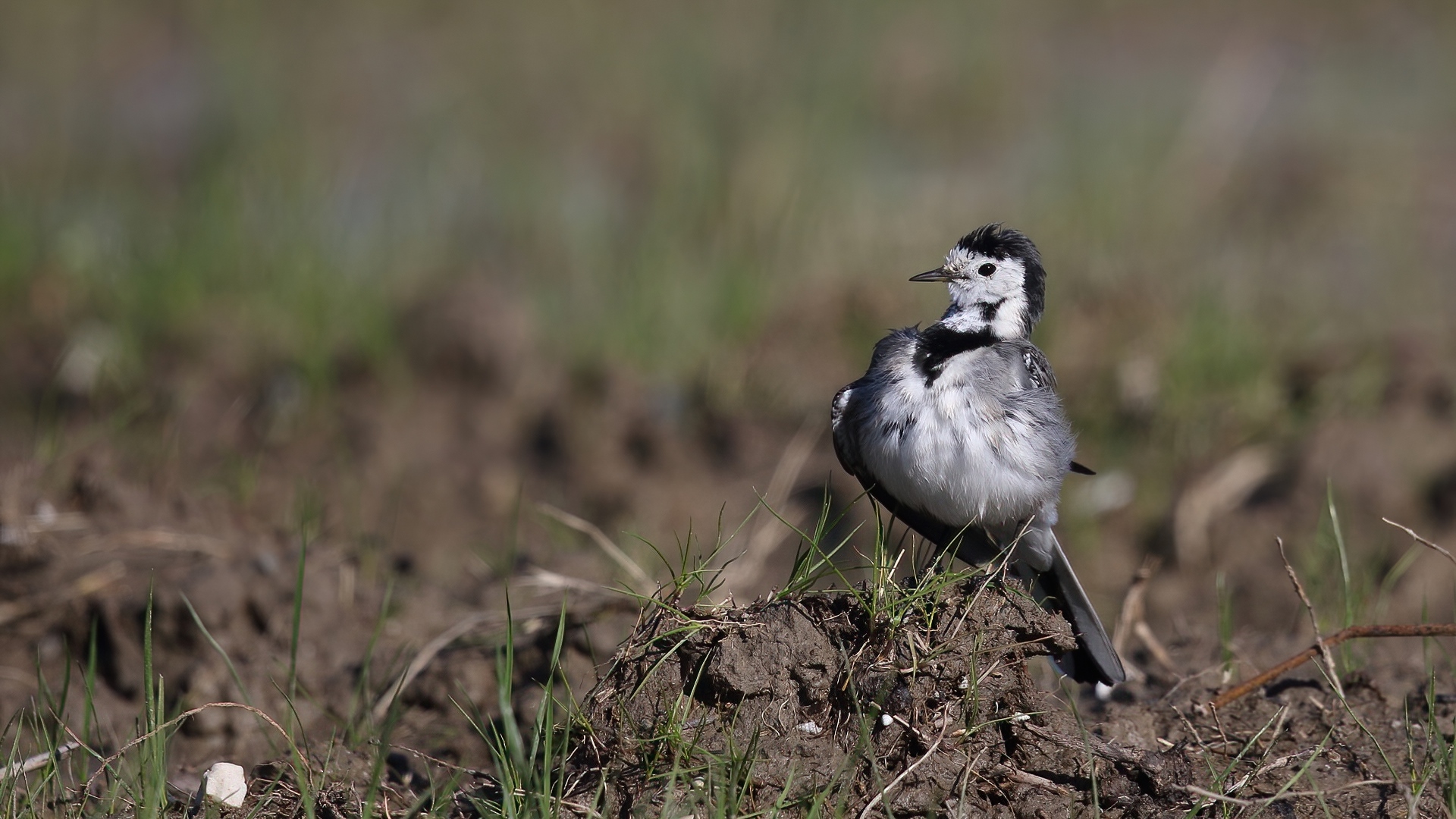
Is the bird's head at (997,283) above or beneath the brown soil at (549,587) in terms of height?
above

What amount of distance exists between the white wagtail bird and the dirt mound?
36 centimetres

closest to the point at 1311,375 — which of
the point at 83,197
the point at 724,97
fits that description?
the point at 724,97

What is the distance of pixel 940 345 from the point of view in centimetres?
421

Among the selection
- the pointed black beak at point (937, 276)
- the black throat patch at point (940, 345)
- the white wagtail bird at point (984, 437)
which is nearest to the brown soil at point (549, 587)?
the white wagtail bird at point (984, 437)

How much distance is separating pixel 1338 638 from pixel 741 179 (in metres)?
5.63

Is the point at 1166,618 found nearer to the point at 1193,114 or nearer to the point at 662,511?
the point at 662,511

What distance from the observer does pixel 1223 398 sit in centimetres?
684

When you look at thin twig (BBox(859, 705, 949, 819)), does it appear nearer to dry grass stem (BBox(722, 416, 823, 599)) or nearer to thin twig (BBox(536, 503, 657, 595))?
thin twig (BBox(536, 503, 657, 595))

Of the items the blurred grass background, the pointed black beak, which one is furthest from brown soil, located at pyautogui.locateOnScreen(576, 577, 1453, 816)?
the blurred grass background

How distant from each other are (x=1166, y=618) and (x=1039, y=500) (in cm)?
219

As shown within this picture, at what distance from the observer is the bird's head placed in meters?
4.40

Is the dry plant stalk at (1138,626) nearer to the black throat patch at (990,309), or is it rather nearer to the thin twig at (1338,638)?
the thin twig at (1338,638)

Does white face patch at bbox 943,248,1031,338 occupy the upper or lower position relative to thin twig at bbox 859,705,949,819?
upper

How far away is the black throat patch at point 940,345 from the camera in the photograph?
4.03 m
